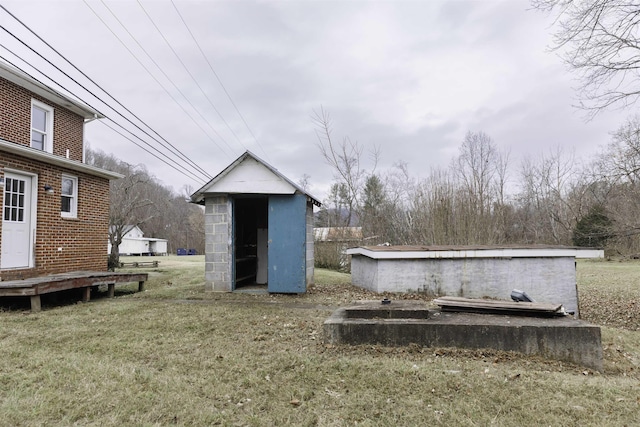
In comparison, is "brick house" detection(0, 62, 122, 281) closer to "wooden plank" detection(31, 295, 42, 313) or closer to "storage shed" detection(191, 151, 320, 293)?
"wooden plank" detection(31, 295, 42, 313)

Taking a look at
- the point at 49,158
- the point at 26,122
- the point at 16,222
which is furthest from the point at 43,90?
the point at 16,222

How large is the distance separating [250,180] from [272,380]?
685cm

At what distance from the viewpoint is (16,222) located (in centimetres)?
911

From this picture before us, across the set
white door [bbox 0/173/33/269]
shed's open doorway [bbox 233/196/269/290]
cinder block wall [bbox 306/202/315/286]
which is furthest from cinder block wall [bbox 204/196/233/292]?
white door [bbox 0/173/33/269]

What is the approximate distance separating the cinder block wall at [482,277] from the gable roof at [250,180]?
11.1 ft

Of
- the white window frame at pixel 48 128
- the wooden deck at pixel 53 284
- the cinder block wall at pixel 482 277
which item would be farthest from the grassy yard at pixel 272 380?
the white window frame at pixel 48 128

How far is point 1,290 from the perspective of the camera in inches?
283

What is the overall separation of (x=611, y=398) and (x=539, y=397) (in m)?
0.68

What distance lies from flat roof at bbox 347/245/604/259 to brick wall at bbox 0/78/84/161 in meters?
10.3

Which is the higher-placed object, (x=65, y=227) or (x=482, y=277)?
(x=65, y=227)

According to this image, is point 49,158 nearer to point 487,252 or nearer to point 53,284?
point 53,284

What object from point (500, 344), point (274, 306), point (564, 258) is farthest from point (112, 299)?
point (564, 258)

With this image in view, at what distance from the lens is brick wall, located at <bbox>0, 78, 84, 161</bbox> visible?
1001cm

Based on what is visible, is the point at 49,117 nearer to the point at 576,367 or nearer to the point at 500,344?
the point at 500,344
